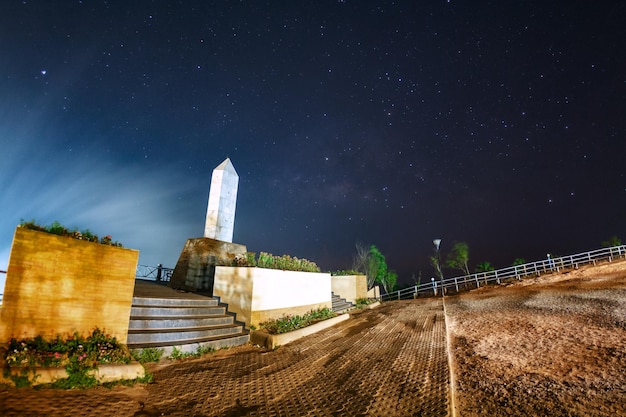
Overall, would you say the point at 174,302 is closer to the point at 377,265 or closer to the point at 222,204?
the point at 222,204

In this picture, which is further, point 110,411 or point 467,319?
point 467,319

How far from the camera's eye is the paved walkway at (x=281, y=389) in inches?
137

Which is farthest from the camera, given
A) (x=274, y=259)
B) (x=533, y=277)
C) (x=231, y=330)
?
(x=533, y=277)

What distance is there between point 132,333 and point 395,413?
5450 millimetres

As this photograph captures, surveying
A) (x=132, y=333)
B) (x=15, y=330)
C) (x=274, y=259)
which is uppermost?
(x=274, y=259)

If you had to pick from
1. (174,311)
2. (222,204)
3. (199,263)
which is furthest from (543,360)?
(222,204)

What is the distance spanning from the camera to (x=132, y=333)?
18.6ft

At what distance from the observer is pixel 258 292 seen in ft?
28.0

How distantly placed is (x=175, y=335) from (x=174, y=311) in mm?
1008

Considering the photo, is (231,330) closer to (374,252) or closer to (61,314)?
(61,314)

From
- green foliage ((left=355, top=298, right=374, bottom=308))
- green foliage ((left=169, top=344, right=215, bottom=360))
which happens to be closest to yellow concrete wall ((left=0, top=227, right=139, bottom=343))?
green foliage ((left=169, top=344, right=215, bottom=360))

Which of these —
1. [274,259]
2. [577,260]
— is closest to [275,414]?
[274,259]

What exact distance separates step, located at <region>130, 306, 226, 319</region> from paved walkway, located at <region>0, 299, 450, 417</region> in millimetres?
1661

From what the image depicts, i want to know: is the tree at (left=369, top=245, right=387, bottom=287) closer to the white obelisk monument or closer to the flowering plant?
the white obelisk monument
